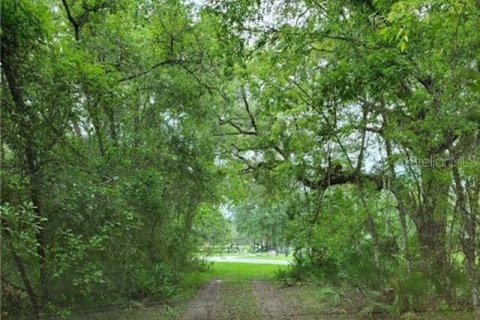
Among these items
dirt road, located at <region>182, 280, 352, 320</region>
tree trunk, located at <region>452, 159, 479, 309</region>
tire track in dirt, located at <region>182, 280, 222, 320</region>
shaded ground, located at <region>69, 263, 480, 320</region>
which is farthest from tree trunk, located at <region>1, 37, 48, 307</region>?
tree trunk, located at <region>452, 159, 479, 309</region>

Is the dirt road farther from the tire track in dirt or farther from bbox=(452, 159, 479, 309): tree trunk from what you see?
bbox=(452, 159, 479, 309): tree trunk

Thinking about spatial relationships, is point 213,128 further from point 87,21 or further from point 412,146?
point 412,146

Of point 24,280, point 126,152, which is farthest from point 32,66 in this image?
point 126,152

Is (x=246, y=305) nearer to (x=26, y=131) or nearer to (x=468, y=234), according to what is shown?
(x=468, y=234)

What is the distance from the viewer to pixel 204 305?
33.1 feet

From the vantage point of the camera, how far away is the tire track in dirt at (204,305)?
28.5ft

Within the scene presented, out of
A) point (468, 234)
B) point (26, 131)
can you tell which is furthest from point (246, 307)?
point (26, 131)

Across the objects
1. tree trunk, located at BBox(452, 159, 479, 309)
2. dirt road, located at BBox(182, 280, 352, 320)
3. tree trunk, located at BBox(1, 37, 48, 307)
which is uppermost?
tree trunk, located at BBox(1, 37, 48, 307)

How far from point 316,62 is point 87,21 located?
4.21 m

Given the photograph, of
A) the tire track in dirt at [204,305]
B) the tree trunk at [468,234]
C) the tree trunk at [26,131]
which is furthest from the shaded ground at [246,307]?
the tree trunk at [26,131]

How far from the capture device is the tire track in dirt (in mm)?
8672

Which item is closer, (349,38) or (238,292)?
(349,38)

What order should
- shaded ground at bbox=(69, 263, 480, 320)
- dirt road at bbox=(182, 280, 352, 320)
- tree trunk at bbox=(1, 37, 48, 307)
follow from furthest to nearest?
dirt road at bbox=(182, 280, 352, 320) → shaded ground at bbox=(69, 263, 480, 320) → tree trunk at bbox=(1, 37, 48, 307)

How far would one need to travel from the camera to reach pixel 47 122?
15.7ft
